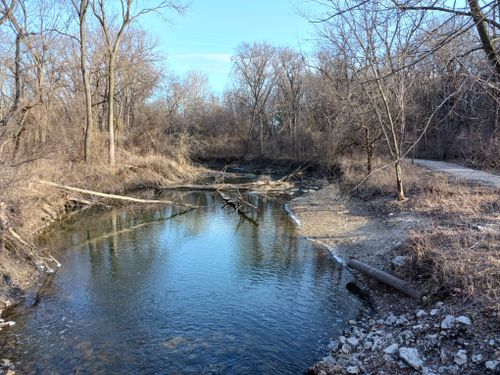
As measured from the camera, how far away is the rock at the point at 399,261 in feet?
33.4

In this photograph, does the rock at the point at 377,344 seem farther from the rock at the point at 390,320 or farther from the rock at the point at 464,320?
the rock at the point at 464,320

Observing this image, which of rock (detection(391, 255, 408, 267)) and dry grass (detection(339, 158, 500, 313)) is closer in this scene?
dry grass (detection(339, 158, 500, 313))

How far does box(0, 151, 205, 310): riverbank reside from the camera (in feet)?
34.7

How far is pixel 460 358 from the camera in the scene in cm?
599

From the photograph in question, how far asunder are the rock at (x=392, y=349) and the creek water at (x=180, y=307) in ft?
3.92

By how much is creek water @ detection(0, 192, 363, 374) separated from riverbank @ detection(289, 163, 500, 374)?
2.44 feet

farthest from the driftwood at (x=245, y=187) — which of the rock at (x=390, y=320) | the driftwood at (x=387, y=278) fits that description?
the rock at (x=390, y=320)

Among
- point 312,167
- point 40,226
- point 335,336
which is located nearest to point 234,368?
point 335,336

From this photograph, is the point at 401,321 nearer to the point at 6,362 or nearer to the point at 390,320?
the point at 390,320

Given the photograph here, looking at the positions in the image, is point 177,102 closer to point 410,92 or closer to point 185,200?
point 185,200

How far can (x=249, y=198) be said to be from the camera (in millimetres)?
24875

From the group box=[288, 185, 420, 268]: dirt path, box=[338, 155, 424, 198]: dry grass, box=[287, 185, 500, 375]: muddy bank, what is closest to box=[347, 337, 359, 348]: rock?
box=[287, 185, 500, 375]: muddy bank

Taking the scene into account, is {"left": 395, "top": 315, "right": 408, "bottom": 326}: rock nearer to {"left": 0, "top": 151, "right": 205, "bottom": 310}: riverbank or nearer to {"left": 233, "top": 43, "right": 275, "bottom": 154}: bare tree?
{"left": 0, "top": 151, "right": 205, "bottom": 310}: riverbank

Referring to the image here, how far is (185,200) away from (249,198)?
379 centimetres
